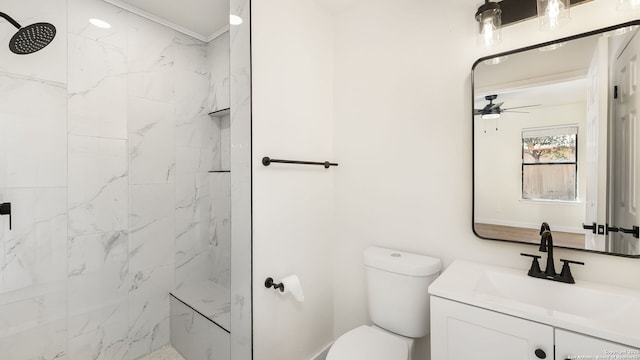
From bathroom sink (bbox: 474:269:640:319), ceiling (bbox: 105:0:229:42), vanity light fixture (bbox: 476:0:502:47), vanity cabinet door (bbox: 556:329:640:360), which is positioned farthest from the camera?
ceiling (bbox: 105:0:229:42)

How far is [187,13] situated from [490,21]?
6.62 feet

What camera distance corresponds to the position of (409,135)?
1.58 meters

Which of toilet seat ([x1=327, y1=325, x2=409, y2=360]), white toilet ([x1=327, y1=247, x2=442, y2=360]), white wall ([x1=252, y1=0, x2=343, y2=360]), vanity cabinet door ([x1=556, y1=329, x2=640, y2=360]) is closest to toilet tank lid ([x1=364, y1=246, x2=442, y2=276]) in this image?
white toilet ([x1=327, y1=247, x2=442, y2=360])

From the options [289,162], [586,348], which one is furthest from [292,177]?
[586,348]

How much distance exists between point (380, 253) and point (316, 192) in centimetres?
54

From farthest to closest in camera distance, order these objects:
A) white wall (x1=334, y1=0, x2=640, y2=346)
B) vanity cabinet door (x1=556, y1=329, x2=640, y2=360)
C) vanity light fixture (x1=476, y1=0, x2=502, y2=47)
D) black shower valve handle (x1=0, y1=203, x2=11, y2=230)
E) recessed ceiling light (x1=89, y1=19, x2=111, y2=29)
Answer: recessed ceiling light (x1=89, y1=19, x2=111, y2=29)
black shower valve handle (x1=0, y1=203, x2=11, y2=230)
white wall (x1=334, y1=0, x2=640, y2=346)
vanity light fixture (x1=476, y1=0, x2=502, y2=47)
vanity cabinet door (x1=556, y1=329, x2=640, y2=360)

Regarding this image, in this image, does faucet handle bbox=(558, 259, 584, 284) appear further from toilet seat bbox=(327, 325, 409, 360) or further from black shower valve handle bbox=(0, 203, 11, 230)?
black shower valve handle bbox=(0, 203, 11, 230)

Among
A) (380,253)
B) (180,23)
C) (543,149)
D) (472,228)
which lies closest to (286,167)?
(380,253)

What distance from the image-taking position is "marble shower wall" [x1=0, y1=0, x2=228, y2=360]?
5.06 feet

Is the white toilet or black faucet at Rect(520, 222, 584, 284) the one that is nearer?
black faucet at Rect(520, 222, 584, 284)

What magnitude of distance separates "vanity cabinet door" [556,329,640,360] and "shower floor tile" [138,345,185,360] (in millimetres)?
2268

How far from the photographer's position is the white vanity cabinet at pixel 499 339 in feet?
2.63

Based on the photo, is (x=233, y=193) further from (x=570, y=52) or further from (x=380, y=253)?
(x=570, y=52)

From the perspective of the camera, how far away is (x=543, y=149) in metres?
1.21
